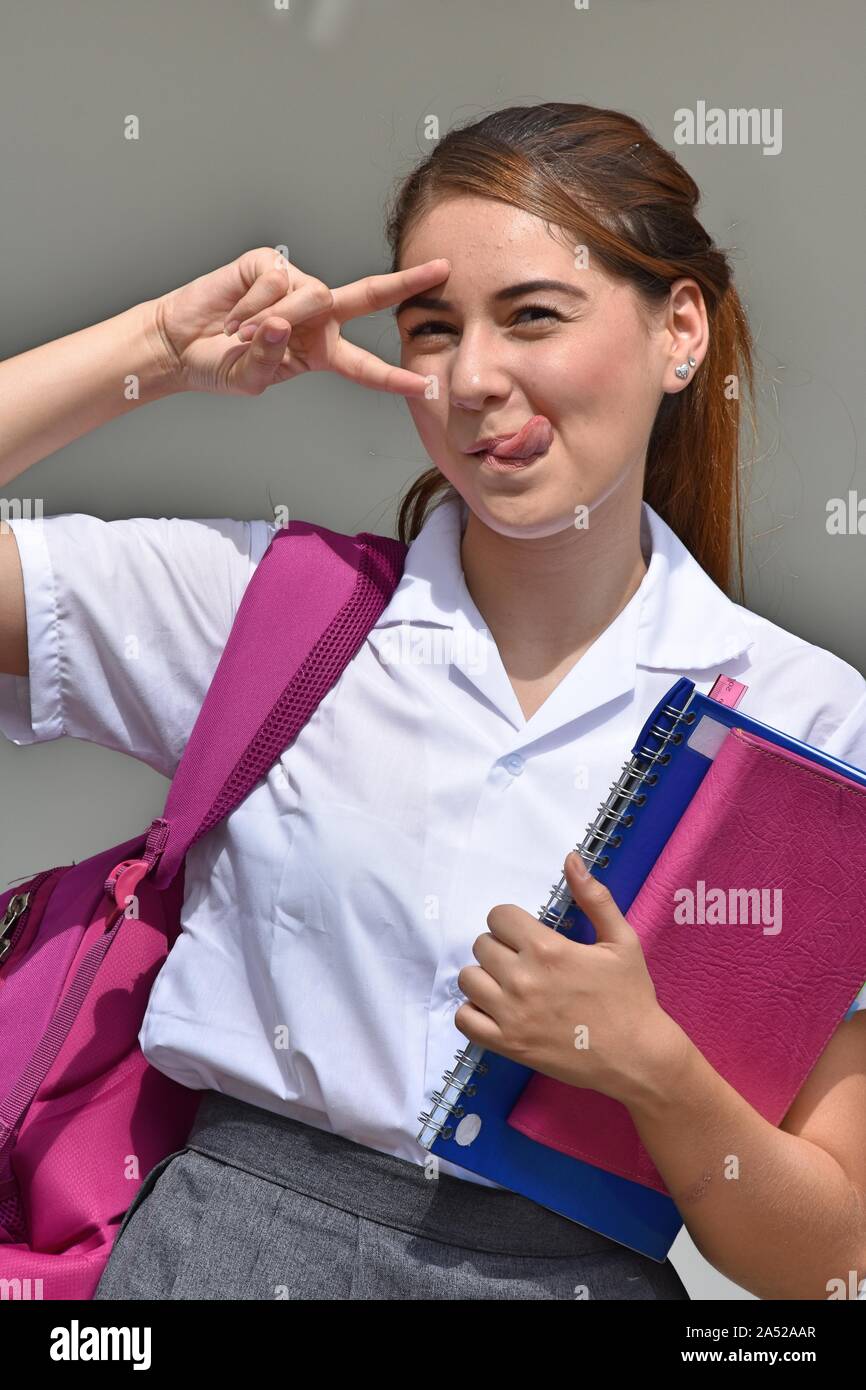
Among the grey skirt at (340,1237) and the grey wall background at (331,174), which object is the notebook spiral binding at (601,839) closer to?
the grey skirt at (340,1237)

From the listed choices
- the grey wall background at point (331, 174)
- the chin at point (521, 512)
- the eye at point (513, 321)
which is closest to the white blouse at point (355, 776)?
the chin at point (521, 512)

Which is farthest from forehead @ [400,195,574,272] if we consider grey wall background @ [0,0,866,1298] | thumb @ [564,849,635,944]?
grey wall background @ [0,0,866,1298]

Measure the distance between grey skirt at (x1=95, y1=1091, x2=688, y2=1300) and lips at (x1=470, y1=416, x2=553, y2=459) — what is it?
54 centimetres

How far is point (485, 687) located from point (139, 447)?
3.48 ft

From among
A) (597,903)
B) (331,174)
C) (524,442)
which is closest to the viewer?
(597,903)

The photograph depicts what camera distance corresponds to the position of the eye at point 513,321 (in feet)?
4.35

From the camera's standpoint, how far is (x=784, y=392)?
226cm

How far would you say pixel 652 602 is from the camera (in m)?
1.45

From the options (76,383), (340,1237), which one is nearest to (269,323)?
(76,383)

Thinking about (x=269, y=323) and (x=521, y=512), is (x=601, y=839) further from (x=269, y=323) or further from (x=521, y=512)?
(x=269, y=323)

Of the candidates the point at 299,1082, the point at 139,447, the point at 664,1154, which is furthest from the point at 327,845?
the point at 139,447

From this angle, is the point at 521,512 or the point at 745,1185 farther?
the point at 521,512

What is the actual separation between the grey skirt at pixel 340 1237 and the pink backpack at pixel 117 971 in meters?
0.06

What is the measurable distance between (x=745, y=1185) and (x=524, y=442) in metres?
0.57
